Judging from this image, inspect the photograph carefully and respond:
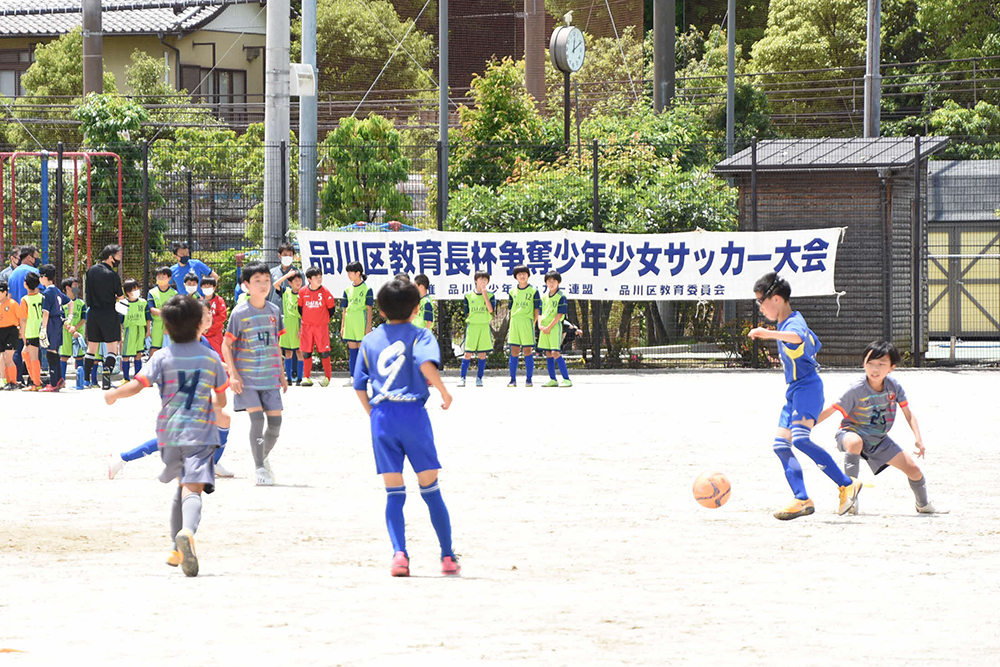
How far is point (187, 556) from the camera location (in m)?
7.25

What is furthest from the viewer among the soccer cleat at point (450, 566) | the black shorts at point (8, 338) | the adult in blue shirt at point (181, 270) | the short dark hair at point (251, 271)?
the adult in blue shirt at point (181, 270)

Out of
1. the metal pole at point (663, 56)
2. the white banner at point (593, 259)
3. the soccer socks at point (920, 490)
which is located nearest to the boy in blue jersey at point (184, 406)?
the soccer socks at point (920, 490)

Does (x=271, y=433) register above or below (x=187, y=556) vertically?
above

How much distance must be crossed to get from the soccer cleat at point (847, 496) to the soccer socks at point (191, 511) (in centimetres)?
424

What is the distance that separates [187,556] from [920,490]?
4.89m

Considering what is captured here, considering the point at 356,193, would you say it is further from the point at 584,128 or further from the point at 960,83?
the point at 960,83

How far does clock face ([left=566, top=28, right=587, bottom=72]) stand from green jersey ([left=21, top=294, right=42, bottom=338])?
44.4ft

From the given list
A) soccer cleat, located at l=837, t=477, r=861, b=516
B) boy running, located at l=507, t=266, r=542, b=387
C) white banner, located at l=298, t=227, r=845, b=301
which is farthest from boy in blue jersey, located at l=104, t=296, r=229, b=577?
white banner, located at l=298, t=227, r=845, b=301

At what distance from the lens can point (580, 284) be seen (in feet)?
69.1

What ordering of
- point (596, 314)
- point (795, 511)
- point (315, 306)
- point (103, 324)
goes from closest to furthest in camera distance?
point (795, 511) → point (103, 324) → point (315, 306) → point (596, 314)

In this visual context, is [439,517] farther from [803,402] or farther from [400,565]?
[803,402]

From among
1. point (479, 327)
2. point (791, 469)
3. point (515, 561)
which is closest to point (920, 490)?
point (791, 469)

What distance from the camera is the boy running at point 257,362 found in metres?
10.4

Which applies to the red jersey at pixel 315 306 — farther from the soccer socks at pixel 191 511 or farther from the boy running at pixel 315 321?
the soccer socks at pixel 191 511
